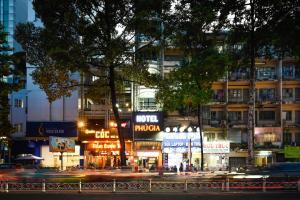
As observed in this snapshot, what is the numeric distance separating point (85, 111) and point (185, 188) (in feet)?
107

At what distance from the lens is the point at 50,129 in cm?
6091

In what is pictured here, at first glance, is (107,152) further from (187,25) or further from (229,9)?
(229,9)

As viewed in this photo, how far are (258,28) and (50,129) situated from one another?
33589 millimetres

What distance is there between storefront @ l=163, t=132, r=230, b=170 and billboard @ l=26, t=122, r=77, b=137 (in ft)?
33.7

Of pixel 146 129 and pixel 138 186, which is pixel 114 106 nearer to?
pixel 138 186

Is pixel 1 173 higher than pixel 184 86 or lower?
lower

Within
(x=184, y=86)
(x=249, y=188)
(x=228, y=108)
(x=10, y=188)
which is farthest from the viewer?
(x=228, y=108)

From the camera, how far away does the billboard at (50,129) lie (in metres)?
60.8

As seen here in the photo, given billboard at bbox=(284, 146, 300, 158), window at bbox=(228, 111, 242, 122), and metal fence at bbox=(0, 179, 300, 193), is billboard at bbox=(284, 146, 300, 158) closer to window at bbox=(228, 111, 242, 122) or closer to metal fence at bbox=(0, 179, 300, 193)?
window at bbox=(228, 111, 242, 122)

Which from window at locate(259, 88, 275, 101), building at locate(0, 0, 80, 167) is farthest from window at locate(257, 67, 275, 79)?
building at locate(0, 0, 80, 167)

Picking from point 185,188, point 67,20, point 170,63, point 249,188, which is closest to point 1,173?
point 67,20

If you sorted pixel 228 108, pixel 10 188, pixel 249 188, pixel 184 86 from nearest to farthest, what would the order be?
pixel 249 188
pixel 10 188
pixel 184 86
pixel 228 108

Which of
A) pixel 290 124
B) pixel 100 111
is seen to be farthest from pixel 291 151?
pixel 100 111

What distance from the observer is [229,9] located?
33.7m
